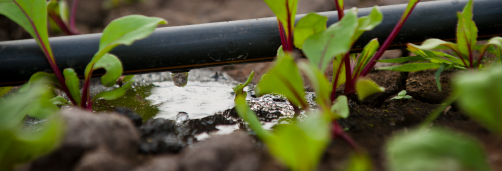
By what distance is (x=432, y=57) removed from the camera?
2.66ft

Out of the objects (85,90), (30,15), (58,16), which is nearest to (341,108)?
(85,90)

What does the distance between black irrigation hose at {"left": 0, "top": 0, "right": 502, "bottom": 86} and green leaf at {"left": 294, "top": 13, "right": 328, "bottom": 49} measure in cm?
25

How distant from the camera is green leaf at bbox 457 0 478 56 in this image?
69 centimetres

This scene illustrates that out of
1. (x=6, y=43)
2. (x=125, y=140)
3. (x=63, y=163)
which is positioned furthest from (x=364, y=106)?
(x=6, y=43)

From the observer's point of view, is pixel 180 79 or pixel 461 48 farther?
pixel 180 79

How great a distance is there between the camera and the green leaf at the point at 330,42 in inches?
Answer: 22.9

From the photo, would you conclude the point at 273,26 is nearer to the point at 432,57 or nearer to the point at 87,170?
the point at 432,57

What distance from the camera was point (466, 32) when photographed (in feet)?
2.32

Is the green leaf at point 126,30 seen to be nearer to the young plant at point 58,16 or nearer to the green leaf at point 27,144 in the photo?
the green leaf at point 27,144

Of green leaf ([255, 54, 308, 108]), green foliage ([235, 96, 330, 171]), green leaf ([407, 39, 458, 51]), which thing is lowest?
green foliage ([235, 96, 330, 171])

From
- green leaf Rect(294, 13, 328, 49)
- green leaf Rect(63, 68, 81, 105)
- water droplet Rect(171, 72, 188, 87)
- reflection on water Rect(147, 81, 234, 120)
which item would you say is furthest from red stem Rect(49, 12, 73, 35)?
green leaf Rect(294, 13, 328, 49)

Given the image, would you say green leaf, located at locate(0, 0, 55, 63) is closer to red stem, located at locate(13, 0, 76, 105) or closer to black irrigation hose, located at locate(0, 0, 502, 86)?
red stem, located at locate(13, 0, 76, 105)

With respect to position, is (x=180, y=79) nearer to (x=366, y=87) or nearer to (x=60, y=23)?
(x=366, y=87)

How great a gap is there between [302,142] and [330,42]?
0.27m
